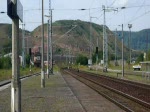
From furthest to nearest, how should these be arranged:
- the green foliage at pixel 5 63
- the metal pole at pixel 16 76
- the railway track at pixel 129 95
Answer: the green foliage at pixel 5 63 → the railway track at pixel 129 95 → the metal pole at pixel 16 76

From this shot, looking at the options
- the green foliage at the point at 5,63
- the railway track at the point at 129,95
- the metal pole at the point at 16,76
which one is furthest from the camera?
the green foliage at the point at 5,63

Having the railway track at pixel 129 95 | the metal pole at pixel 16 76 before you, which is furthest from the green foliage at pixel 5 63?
the metal pole at pixel 16 76

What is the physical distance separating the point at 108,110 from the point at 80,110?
132cm

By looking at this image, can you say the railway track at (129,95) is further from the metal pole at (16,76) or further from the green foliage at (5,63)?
the green foliage at (5,63)

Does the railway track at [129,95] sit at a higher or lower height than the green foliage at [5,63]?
lower

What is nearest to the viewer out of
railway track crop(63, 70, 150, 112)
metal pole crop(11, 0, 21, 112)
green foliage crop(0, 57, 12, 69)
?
metal pole crop(11, 0, 21, 112)

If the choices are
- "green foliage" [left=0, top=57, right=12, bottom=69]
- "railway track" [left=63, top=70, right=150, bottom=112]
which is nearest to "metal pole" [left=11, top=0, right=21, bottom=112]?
"railway track" [left=63, top=70, right=150, bottom=112]

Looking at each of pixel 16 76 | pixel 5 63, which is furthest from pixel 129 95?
pixel 5 63

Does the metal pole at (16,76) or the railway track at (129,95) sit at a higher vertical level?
the metal pole at (16,76)

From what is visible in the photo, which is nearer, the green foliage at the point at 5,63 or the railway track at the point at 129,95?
the railway track at the point at 129,95

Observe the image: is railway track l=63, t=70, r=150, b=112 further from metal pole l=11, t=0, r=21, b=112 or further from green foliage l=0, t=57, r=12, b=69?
green foliage l=0, t=57, r=12, b=69

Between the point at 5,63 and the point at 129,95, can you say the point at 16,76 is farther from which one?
the point at 5,63

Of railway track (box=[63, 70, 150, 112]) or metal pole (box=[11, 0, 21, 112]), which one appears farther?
railway track (box=[63, 70, 150, 112])

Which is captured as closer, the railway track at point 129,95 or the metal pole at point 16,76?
the metal pole at point 16,76
